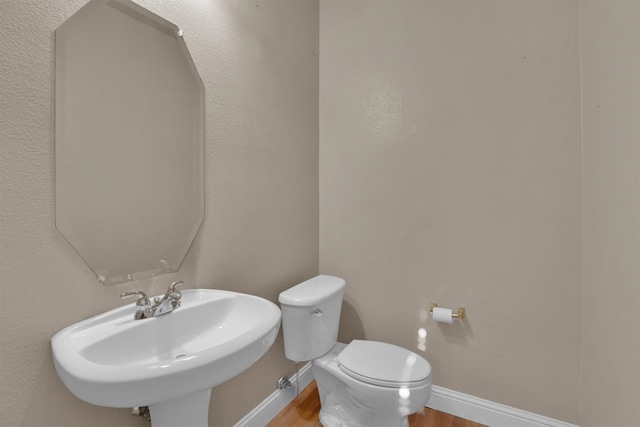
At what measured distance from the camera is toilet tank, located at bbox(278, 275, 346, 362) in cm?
145

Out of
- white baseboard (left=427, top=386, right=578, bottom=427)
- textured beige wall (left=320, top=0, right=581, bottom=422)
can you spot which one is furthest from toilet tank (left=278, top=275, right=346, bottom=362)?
white baseboard (left=427, top=386, right=578, bottom=427)

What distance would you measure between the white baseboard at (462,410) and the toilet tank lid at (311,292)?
57 centimetres

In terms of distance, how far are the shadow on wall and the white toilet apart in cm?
32

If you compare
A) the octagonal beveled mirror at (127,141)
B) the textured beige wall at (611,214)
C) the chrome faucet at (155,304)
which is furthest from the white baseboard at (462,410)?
the octagonal beveled mirror at (127,141)

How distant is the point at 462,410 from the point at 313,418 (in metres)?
0.78

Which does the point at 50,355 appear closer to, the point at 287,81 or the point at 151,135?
the point at 151,135

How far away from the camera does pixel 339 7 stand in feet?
6.31

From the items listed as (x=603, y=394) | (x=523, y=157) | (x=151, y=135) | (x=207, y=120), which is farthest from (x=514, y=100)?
(x=151, y=135)

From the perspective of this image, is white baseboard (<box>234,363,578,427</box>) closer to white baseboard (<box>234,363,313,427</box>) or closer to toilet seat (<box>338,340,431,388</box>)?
white baseboard (<box>234,363,313,427</box>)

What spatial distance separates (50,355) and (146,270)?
13.0 inches

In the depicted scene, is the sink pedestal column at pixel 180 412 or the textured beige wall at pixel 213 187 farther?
the sink pedestal column at pixel 180 412

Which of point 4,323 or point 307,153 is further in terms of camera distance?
point 307,153

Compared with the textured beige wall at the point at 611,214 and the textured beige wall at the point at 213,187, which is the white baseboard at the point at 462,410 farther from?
the textured beige wall at the point at 611,214

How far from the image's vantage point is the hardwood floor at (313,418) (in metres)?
1.56
